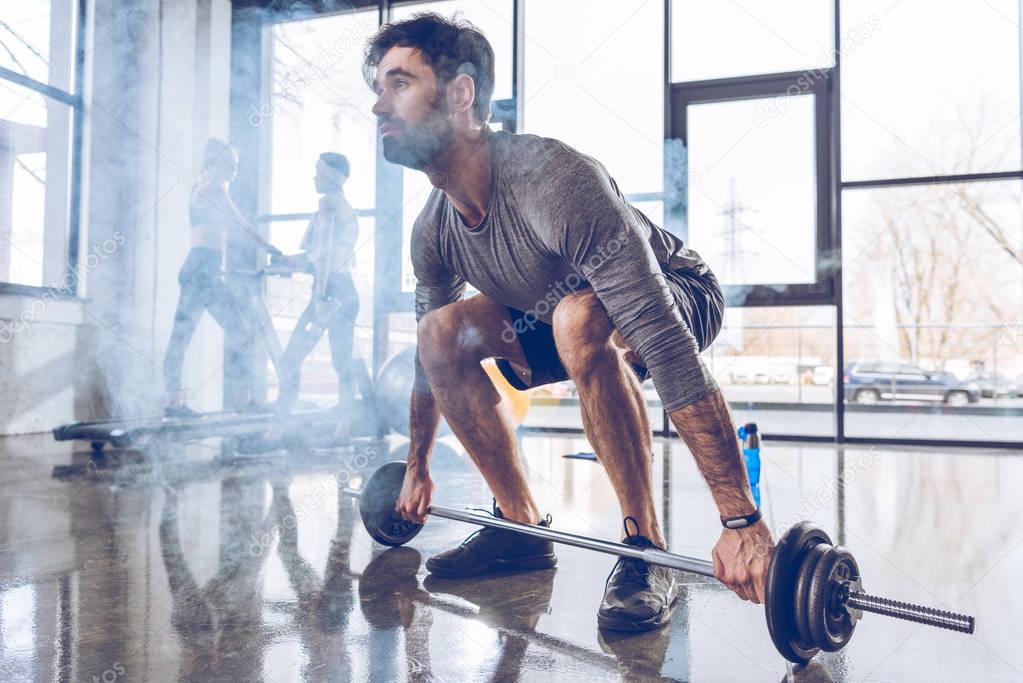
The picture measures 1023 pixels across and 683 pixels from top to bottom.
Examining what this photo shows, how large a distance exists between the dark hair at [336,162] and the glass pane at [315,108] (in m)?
0.76

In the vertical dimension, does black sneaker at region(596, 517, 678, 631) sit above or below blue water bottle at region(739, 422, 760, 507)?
below

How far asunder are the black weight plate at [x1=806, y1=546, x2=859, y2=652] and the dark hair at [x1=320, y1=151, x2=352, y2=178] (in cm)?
265

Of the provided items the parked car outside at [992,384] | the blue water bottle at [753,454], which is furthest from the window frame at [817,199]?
the blue water bottle at [753,454]

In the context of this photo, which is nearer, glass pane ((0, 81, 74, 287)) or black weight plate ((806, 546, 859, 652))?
black weight plate ((806, 546, 859, 652))

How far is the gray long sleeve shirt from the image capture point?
84cm

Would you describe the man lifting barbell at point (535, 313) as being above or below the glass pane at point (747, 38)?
below

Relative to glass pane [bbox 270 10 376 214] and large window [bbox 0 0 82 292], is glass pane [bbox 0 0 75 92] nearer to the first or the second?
large window [bbox 0 0 82 292]

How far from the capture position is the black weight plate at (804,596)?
712mm

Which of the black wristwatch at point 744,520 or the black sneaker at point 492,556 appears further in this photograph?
the black sneaker at point 492,556

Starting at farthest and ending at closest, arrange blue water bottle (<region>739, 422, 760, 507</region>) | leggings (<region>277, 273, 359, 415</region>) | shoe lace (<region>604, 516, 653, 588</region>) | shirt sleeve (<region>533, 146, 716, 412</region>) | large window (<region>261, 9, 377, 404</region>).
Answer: large window (<region>261, 9, 377, 404</region>), leggings (<region>277, 273, 359, 415</region>), blue water bottle (<region>739, 422, 760, 507</region>), shoe lace (<region>604, 516, 653, 588</region>), shirt sleeve (<region>533, 146, 716, 412</region>)

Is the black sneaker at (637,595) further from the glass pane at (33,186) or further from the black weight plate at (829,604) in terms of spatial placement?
the glass pane at (33,186)

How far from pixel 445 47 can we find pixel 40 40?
9.71ft

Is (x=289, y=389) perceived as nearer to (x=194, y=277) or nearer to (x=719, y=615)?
(x=194, y=277)

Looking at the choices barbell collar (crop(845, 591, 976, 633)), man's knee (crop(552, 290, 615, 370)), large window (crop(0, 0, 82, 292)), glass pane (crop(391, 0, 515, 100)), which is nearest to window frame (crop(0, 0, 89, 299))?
large window (crop(0, 0, 82, 292))
